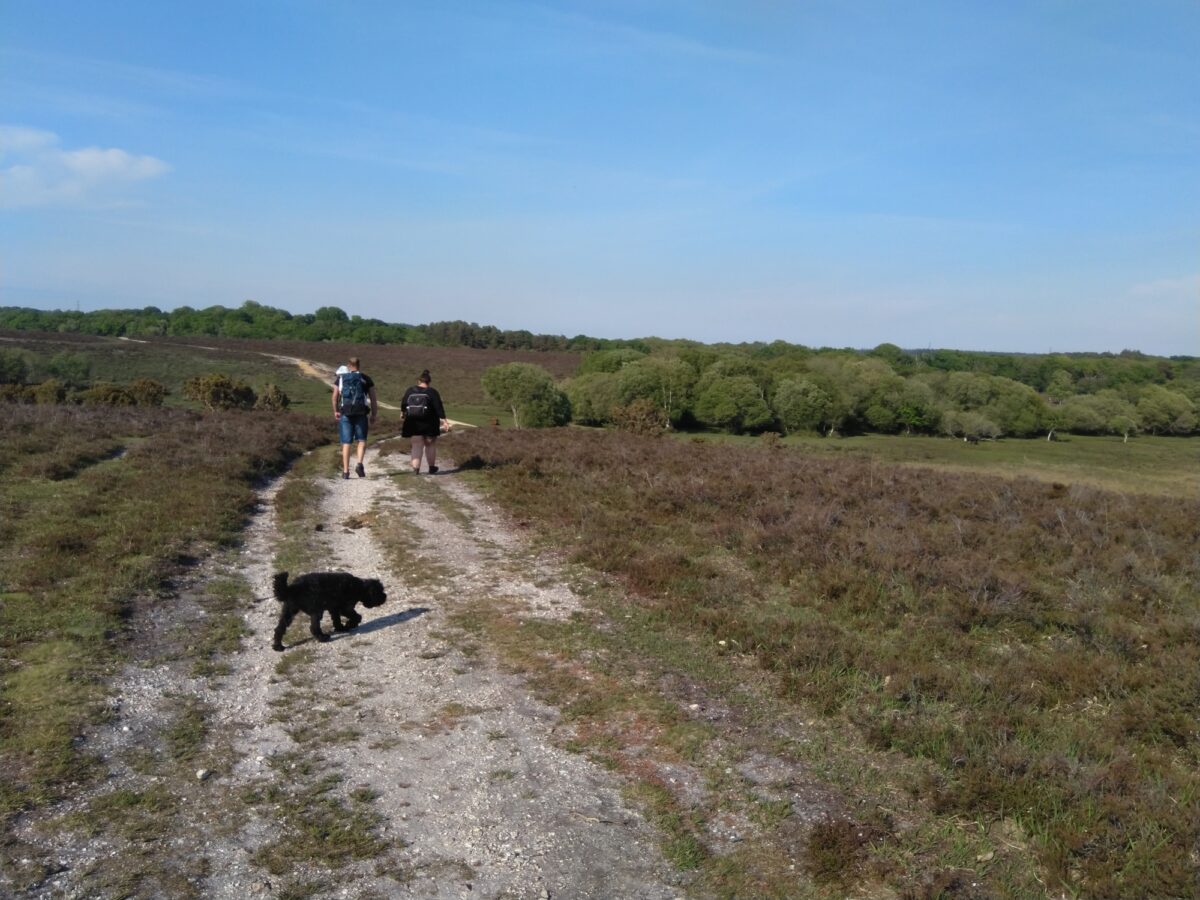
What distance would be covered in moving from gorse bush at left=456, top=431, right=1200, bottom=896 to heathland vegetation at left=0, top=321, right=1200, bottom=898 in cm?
3

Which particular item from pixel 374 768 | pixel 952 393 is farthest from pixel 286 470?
pixel 952 393

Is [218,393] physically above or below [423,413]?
below

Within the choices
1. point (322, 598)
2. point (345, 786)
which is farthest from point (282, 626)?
point (345, 786)

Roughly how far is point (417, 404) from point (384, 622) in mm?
8713

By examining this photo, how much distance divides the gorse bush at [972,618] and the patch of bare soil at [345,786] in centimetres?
237

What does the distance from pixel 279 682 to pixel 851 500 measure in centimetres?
1082

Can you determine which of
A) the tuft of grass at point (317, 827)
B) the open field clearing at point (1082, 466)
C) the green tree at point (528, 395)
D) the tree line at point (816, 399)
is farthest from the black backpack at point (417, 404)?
the tree line at point (816, 399)

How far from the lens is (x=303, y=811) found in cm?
497

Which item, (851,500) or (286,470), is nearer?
(851,500)

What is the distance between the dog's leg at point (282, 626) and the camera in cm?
758

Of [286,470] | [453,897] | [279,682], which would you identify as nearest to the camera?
[453,897]

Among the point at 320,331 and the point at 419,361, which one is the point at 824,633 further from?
the point at 320,331

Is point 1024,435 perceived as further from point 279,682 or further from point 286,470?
point 279,682

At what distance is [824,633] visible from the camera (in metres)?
8.16
